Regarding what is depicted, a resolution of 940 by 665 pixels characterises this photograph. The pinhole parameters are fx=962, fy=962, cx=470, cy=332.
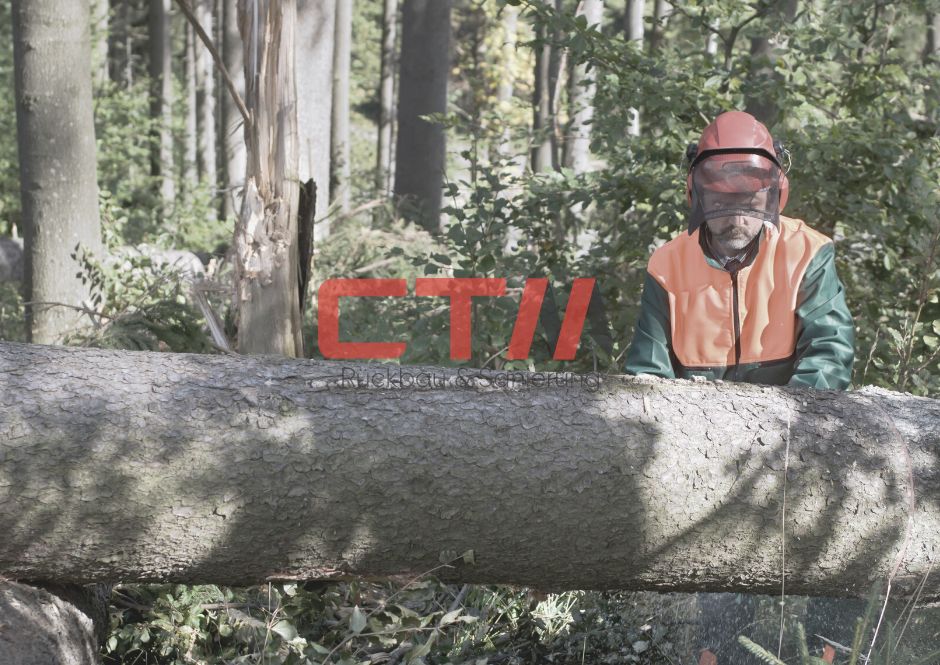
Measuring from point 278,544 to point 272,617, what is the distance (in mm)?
494

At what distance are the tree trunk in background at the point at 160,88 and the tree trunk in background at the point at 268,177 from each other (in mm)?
12064

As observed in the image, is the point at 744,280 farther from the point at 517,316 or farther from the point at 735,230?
the point at 517,316

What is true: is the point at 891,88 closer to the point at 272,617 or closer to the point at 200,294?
the point at 200,294

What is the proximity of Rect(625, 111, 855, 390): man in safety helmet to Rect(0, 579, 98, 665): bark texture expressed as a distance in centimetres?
223

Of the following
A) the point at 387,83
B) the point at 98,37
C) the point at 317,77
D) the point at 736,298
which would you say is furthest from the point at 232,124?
the point at 736,298

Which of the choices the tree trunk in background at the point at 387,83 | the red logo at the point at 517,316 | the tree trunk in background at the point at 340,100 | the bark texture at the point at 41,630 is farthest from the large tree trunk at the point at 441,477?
the tree trunk in background at the point at 387,83

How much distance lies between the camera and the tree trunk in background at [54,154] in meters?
6.50

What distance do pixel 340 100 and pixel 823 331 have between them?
14170mm

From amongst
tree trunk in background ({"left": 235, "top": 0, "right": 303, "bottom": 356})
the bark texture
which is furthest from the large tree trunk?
tree trunk in background ({"left": 235, "top": 0, "right": 303, "bottom": 356})

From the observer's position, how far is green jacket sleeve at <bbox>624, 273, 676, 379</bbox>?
394cm

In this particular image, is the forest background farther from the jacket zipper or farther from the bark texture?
the jacket zipper

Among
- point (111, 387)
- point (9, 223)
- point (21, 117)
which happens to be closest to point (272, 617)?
point (111, 387)

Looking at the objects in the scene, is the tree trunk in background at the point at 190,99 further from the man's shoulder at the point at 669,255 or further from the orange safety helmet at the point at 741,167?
the orange safety helmet at the point at 741,167

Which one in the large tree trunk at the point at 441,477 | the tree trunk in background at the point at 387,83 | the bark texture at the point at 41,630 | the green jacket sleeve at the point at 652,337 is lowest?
the bark texture at the point at 41,630
